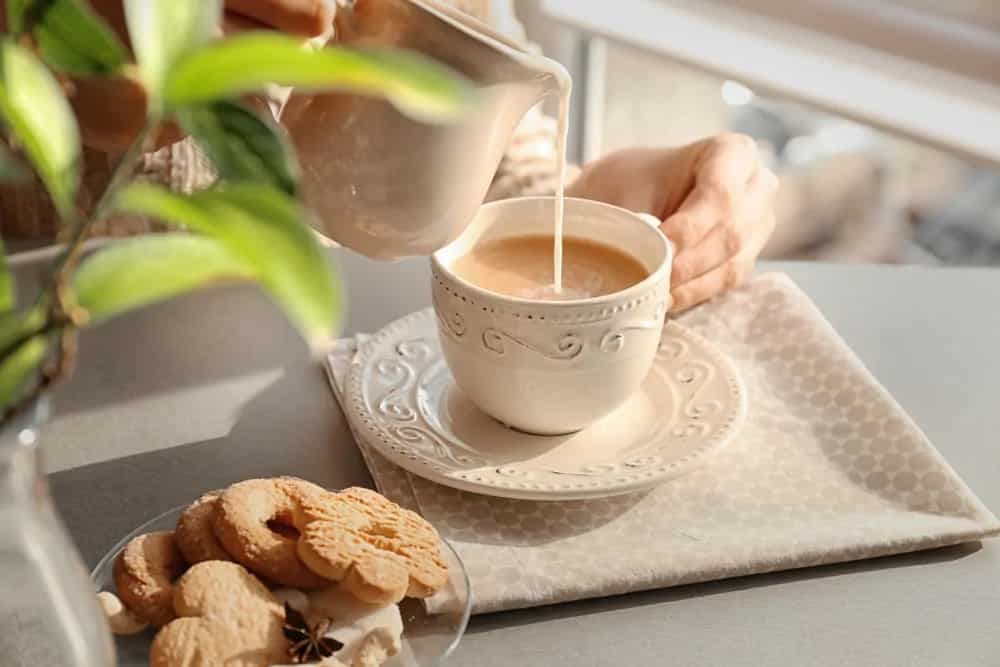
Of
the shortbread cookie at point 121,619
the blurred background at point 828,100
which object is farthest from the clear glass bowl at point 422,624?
the blurred background at point 828,100

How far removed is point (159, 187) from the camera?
0.91 ft

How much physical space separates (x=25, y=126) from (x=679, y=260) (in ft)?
2.09

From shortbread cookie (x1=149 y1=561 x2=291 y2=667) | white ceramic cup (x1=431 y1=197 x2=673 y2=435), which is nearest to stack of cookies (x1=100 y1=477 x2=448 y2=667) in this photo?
shortbread cookie (x1=149 y1=561 x2=291 y2=667)

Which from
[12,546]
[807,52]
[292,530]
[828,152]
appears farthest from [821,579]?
[828,152]

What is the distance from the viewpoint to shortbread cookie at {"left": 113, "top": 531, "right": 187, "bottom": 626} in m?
0.52

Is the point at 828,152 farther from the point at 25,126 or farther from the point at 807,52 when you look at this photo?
the point at 25,126

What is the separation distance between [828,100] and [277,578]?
1266 mm

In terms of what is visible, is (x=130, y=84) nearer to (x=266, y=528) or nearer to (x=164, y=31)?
(x=266, y=528)

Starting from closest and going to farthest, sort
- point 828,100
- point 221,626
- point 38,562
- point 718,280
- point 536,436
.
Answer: point 38,562 → point 221,626 → point 536,436 → point 718,280 → point 828,100

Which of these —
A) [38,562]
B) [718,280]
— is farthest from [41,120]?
[718,280]

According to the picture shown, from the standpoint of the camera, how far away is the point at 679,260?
873 mm

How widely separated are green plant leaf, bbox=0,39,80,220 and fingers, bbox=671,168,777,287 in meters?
0.62

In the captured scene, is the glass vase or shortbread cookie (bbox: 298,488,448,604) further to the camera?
shortbread cookie (bbox: 298,488,448,604)

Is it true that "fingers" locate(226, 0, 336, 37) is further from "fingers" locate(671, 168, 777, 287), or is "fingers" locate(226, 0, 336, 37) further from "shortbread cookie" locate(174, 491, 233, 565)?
"fingers" locate(671, 168, 777, 287)
